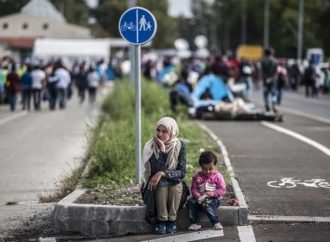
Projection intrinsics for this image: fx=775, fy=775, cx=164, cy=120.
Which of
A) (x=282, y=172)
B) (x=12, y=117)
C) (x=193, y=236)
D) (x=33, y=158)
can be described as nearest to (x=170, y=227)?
(x=193, y=236)

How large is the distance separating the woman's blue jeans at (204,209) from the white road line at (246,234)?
295 millimetres

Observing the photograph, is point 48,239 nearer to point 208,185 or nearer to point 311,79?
point 208,185

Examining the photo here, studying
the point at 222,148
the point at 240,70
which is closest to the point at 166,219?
the point at 222,148

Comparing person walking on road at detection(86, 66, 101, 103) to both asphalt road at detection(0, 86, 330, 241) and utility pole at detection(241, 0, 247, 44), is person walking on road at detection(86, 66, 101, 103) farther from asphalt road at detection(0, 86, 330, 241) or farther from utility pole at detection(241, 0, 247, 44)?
utility pole at detection(241, 0, 247, 44)

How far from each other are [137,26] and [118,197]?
2.29 metres

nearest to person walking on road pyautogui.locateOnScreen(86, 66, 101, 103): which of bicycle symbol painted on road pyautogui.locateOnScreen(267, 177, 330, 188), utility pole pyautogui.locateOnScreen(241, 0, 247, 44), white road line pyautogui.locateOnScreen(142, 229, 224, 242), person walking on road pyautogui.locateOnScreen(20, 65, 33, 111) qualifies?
person walking on road pyautogui.locateOnScreen(20, 65, 33, 111)

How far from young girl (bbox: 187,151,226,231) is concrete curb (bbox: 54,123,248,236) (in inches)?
4.7

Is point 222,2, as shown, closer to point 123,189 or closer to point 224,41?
point 224,41

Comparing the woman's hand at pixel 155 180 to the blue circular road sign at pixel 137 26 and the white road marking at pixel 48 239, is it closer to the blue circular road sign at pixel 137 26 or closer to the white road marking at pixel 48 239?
the white road marking at pixel 48 239

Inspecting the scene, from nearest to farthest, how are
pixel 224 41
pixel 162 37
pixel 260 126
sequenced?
pixel 260 126, pixel 162 37, pixel 224 41

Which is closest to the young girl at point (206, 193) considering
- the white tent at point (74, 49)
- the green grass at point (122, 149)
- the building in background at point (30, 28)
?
the green grass at point (122, 149)

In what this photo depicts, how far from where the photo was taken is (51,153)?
52.1ft

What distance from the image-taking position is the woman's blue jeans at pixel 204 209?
8.35 metres

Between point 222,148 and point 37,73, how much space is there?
1511cm
